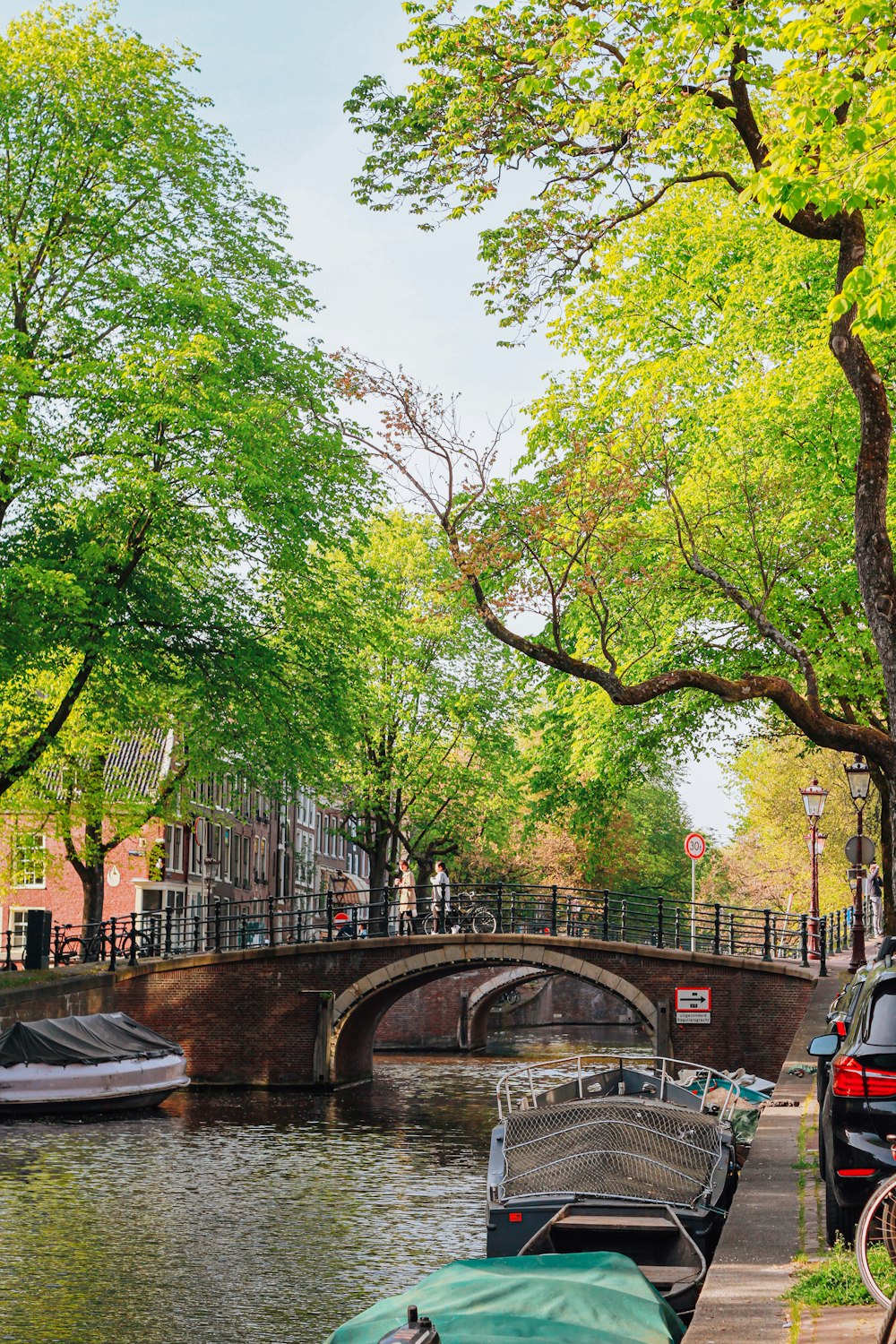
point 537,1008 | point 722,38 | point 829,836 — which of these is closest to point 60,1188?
point 722,38

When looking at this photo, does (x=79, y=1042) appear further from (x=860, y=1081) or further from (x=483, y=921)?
(x=860, y=1081)

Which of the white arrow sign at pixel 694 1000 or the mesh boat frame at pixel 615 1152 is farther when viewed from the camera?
the white arrow sign at pixel 694 1000

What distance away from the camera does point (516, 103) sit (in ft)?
46.5

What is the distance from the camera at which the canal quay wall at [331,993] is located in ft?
103

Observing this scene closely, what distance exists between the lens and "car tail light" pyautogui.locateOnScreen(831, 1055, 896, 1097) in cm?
881

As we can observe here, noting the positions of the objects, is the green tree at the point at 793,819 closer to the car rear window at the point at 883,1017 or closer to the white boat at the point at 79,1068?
the white boat at the point at 79,1068

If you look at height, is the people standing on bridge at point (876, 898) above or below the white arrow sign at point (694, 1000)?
above

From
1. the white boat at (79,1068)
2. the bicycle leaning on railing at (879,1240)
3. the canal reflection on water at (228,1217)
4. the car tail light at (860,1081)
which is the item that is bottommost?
the canal reflection on water at (228,1217)

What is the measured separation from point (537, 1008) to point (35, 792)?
2983cm

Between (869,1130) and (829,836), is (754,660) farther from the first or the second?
(829,836)

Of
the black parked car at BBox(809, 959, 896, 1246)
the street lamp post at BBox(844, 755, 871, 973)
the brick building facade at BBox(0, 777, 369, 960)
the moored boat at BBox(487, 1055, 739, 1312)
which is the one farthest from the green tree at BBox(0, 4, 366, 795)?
the black parked car at BBox(809, 959, 896, 1246)

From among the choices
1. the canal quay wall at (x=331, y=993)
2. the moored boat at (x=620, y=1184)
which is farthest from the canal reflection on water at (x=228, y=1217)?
Answer: the canal quay wall at (x=331, y=993)

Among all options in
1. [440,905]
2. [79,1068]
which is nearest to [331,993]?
[440,905]

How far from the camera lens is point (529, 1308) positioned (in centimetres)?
689
